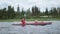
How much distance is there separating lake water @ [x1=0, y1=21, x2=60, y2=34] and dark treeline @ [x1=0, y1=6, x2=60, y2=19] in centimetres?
12

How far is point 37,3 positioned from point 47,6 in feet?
0.51

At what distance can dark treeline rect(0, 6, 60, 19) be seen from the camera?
8.25 feet

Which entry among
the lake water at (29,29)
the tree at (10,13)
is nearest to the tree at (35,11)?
the lake water at (29,29)

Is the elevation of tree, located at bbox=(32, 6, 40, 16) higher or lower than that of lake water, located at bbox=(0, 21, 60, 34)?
higher

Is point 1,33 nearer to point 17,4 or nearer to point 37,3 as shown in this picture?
point 17,4

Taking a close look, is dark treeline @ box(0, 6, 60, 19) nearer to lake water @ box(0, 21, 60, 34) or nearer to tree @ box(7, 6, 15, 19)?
tree @ box(7, 6, 15, 19)

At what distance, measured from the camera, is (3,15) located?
8.25 feet

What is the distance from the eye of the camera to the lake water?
2.48 meters

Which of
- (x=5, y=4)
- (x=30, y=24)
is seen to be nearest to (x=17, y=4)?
(x=5, y=4)

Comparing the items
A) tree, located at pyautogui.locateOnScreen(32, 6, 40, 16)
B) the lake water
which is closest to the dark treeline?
tree, located at pyautogui.locateOnScreen(32, 6, 40, 16)

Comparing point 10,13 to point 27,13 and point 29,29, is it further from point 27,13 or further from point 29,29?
point 29,29

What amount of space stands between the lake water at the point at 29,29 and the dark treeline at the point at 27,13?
0.39ft

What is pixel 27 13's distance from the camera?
A: 8.31 feet

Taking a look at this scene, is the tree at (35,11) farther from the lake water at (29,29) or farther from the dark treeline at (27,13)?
the lake water at (29,29)
